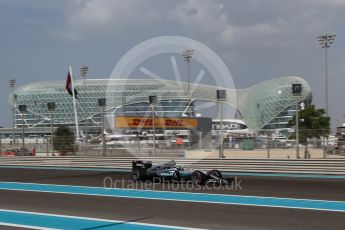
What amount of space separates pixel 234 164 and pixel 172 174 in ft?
22.8

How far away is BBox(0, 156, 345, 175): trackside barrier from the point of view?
65.9 ft

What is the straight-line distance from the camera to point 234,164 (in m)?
22.4

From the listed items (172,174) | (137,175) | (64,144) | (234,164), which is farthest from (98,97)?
(172,174)

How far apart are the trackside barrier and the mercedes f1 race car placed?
17.4 feet

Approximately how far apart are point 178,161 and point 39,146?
14.4 m

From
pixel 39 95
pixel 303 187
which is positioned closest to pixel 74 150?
pixel 303 187

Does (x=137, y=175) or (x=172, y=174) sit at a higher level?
(x=172, y=174)

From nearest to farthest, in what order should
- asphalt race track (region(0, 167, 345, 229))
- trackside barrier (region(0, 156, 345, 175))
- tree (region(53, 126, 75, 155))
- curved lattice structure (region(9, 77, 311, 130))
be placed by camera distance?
asphalt race track (region(0, 167, 345, 229))
trackside barrier (region(0, 156, 345, 175))
tree (region(53, 126, 75, 155))
curved lattice structure (region(9, 77, 311, 130))

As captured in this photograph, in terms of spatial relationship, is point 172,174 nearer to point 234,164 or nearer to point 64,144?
point 234,164

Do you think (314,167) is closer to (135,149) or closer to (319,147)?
(319,147)

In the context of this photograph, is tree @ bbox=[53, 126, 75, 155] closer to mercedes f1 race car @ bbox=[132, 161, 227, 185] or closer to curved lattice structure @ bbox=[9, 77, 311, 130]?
mercedes f1 race car @ bbox=[132, 161, 227, 185]

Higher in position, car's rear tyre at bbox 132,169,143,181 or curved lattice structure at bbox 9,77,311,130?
curved lattice structure at bbox 9,77,311,130

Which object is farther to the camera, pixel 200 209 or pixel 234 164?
pixel 234 164

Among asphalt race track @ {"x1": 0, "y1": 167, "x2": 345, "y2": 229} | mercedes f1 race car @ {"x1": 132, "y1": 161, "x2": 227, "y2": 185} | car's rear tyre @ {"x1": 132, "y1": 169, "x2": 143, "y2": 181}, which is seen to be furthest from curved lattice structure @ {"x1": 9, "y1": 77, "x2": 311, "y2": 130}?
asphalt race track @ {"x1": 0, "y1": 167, "x2": 345, "y2": 229}
